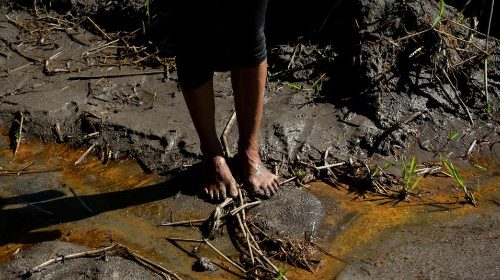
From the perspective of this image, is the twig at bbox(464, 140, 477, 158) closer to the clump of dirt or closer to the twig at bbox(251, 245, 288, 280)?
the clump of dirt

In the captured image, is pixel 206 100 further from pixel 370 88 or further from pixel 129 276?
pixel 370 88

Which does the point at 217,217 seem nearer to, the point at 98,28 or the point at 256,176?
the point at 256,176

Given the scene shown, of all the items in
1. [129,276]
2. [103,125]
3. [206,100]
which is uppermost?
[206,100]

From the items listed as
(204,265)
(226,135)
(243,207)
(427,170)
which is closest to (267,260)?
(204,265)

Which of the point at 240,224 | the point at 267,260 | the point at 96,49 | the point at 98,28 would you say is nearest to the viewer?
the point at 267,260

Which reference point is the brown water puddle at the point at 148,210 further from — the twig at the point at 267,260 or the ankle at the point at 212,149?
the ankle at the point at 212,149

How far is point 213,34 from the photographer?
2.93 m

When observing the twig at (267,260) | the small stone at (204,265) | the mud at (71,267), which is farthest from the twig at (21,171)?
the twig at (267,260)

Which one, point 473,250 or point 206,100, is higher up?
point 206,100

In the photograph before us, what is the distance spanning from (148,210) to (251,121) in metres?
0.65

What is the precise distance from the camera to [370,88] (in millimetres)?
3891

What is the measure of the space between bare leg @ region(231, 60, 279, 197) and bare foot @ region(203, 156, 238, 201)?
0.09 m

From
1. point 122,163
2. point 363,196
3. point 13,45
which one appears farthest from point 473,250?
point 13,45

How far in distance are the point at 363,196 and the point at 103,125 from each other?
4.82 ft
